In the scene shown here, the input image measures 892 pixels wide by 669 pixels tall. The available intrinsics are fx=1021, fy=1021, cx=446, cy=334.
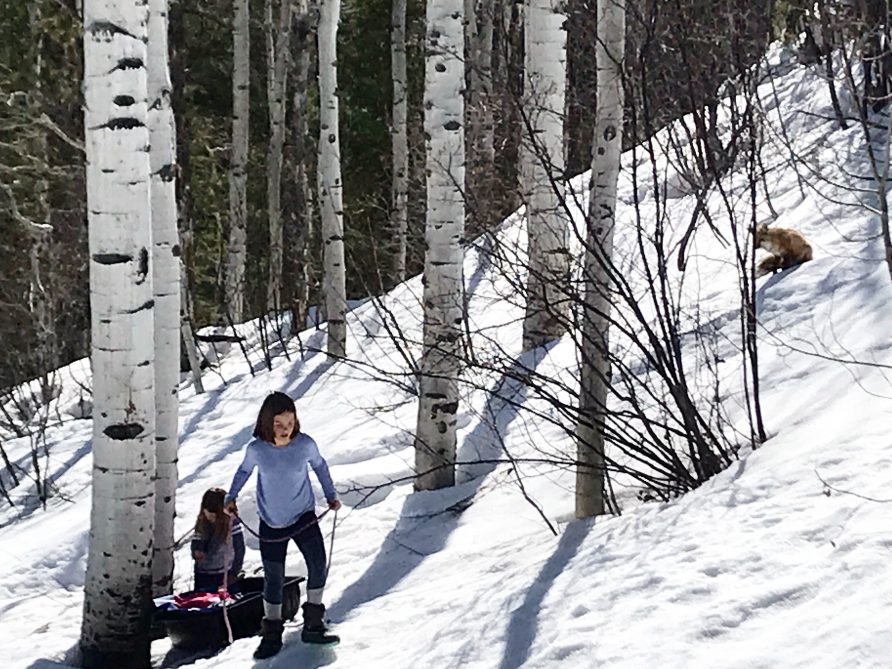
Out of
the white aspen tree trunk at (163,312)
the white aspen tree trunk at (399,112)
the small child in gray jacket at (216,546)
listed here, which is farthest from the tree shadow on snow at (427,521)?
the white aspen tree trunk at (399,112)

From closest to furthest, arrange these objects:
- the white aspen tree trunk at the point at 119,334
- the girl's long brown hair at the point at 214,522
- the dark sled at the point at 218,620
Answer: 1. the white aspen tree trunk at the point at 119,334
2. the dark sled at the point at 218,620
3. the girl's long brown hair at the point at 214,522

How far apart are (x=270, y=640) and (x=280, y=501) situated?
24.6 inches

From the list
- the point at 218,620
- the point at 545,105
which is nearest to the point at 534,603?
the point at 218,620

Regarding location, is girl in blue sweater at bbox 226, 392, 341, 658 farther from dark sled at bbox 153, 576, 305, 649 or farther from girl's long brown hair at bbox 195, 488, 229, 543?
girl's long brown hair at bbox 195, 488, 229, 543

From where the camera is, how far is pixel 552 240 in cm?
→ 845

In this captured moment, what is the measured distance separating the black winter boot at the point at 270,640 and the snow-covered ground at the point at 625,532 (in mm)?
63

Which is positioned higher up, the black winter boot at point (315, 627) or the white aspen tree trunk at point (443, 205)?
the white aspen tree trunk at point (443, 205)

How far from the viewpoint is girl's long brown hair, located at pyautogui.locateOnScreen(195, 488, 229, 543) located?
5789mm

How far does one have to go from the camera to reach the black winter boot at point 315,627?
4.52 meters

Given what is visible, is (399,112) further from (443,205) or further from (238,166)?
(443,205)

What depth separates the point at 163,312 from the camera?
592cm

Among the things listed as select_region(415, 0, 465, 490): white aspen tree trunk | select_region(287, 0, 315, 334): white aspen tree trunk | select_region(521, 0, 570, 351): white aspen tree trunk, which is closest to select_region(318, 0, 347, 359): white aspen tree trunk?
select_region(287, 0, 315, 334): white aspen tree trunk

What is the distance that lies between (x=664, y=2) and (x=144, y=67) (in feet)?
9.80

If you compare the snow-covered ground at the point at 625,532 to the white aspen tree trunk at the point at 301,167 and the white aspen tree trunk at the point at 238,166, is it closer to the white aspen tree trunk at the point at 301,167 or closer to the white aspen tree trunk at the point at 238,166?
the white aspen tree trunk at the point at 301,167
